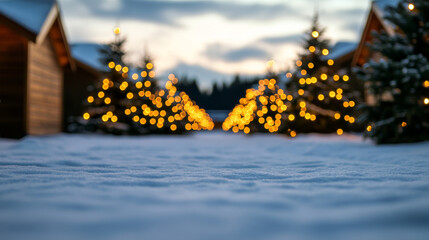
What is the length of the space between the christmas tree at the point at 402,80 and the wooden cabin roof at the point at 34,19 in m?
10.2

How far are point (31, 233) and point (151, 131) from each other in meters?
17.6

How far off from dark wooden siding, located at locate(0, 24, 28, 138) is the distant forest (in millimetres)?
73633

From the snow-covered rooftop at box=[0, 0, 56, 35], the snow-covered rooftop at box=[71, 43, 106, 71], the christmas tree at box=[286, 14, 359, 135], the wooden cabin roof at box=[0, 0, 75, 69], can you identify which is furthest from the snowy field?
the snow-covered rooftop at box=[71, 43, 106, 71]

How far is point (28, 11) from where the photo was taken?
A: 12.3 m

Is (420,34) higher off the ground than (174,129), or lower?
higher

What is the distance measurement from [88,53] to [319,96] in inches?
575

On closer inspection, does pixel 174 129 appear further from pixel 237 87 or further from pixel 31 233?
pixel 237 87

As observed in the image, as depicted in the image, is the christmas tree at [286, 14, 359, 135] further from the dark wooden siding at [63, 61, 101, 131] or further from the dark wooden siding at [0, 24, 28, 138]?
the dark wooden siding at [63, 61, 101, 131]

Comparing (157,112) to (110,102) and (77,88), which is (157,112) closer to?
(110,102)

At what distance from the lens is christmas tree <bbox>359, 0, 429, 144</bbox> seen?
757 centimetres

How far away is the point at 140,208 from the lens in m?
2.05

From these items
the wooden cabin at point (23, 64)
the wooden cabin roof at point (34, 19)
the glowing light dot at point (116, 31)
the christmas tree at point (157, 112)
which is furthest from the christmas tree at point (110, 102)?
the wooden cabin at point (23, 64)

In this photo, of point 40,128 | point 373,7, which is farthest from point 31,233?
point 373,7

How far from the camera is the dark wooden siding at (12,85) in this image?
38.6 ft
